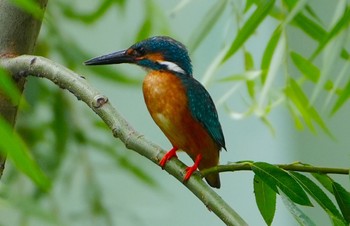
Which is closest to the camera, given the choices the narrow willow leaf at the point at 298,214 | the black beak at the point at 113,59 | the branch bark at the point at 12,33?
the narrow willow leaf at the point at 298,214

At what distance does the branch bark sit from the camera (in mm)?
644

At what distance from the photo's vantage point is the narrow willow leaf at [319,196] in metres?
0.54

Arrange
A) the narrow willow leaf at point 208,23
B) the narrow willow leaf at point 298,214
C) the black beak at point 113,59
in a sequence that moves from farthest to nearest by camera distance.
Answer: the narrow willow leaf at point 208,23
the black beak at point 113,59
the narrow willow leaf at point 298,214

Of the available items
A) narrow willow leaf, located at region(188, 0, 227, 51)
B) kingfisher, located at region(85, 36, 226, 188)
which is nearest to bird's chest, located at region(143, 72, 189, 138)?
kingfisher, located at region(85, 36, 226, 188)

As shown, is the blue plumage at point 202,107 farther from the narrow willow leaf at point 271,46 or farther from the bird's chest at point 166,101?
the narrow willow leaf at point 271,46

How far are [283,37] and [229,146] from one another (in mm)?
1413

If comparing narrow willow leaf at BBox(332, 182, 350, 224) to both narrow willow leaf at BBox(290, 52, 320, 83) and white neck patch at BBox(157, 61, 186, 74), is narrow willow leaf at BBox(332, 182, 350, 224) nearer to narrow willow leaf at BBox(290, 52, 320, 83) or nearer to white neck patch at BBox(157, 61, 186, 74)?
white neck patch at BBox(157, 61, 186, 74)

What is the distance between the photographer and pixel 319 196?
1.79 ft

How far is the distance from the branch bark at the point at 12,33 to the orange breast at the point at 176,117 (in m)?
0.15

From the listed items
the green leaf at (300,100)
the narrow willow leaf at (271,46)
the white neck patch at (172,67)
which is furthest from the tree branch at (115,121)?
the green leaf at (300,100)

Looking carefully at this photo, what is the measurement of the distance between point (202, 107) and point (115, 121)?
0.66 feet

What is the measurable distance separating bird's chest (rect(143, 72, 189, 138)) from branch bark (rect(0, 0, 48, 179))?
15 centimetres

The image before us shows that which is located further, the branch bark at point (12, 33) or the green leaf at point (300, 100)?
the green leaf at point (300, 100)

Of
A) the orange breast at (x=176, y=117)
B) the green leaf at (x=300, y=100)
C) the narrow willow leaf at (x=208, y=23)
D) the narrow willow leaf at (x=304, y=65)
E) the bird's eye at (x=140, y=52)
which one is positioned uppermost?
the narrow willow leaf at (x=208, y=23)
